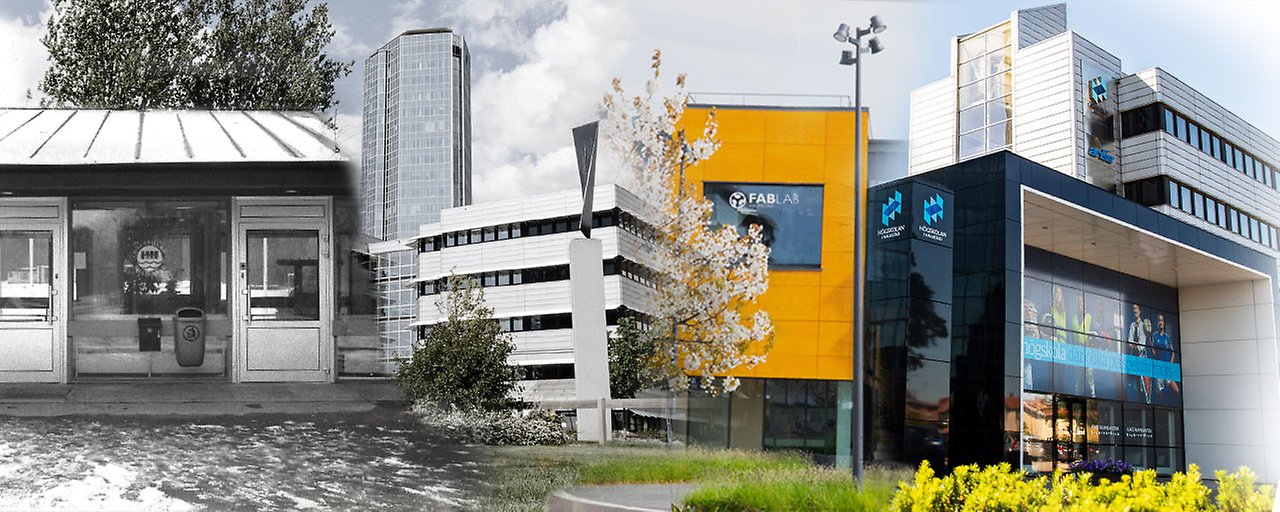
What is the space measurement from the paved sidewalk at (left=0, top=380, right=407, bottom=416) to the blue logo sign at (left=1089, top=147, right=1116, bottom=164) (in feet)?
9.68

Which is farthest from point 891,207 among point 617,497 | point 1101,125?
point 617,497

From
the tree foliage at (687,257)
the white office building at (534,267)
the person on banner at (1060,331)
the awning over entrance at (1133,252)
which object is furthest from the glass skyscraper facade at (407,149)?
the person on banner at (1060,331)

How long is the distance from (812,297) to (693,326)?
1.86 feet

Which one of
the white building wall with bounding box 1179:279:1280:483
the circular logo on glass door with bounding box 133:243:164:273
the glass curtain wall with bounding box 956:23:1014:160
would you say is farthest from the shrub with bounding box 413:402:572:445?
the white building wall with bounding box 1179:279:1280:483

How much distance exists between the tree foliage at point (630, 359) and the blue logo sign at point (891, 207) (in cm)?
116

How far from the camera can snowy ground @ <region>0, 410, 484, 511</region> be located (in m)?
3.60

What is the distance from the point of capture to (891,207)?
4270 millimetres

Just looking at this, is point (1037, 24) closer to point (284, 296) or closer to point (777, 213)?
point (777, 213)

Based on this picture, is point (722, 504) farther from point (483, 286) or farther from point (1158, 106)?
point (1158, 106)

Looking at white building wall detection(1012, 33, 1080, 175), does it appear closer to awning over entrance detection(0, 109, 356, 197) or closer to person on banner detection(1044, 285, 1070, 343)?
person on banner detection(1044, 285, 1070, 343)

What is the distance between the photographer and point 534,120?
4.00 m

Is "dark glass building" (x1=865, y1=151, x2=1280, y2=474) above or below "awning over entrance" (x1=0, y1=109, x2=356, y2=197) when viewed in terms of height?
below

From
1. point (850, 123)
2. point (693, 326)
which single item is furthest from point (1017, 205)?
point (693, 326)

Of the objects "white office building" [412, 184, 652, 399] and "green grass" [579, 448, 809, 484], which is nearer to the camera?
"white office building" [412, 184, 652, 399]
